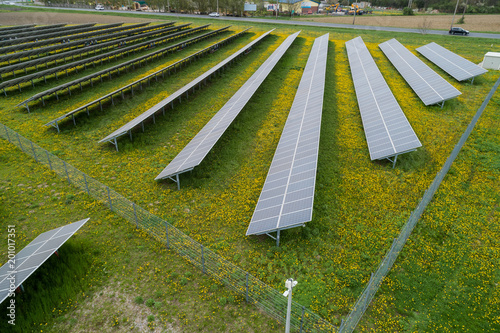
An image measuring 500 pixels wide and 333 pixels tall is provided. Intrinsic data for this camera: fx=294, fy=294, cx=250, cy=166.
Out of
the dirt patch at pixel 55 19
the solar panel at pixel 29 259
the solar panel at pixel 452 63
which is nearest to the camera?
the solar panel at pixel 29 259

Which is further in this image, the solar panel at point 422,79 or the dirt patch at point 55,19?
the dirt patch at point 55,19

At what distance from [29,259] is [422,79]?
42.5 metres

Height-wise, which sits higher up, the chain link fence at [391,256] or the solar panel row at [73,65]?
the solar panel row at [73,65]

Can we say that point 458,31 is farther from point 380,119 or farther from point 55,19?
point 55,19

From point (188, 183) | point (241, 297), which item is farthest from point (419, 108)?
point (241, 297)

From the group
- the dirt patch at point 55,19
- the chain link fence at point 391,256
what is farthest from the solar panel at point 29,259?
the dirt patch at point 55,19

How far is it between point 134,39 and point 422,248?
58.7 metres

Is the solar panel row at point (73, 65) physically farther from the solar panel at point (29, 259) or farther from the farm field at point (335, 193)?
the solar panel at point (29, 259)

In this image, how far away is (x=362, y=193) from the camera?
19438mm

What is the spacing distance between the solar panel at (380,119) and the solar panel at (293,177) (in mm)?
4658

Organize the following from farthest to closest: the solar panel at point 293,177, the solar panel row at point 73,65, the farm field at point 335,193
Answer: the solar panel row at point 73,65 < the solar panel at point 293,177 < the farm field at point 335,193

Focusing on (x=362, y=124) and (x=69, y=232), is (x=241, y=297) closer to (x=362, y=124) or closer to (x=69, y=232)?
(x=69, y=232)

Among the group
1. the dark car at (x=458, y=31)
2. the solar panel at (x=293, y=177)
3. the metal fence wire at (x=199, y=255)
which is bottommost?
the metal fence wire at (x=199, y=255)

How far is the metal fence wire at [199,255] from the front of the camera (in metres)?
12.0
